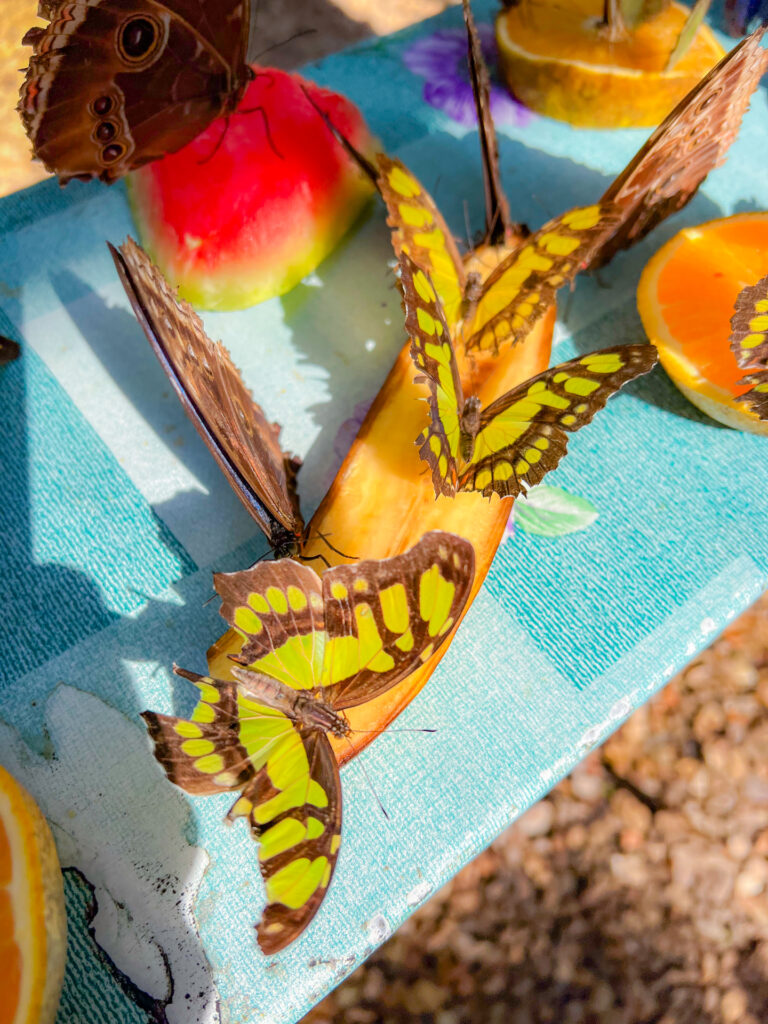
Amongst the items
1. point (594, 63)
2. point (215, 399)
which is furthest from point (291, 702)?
point (594, 63)

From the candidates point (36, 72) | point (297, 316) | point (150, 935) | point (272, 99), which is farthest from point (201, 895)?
point (272, 99)

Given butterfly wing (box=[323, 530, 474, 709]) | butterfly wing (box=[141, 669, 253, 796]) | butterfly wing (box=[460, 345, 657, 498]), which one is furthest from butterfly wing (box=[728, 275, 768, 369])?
butterfly wing (box=[141, 669, 253, 796])

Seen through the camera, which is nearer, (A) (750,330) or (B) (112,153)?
(A) (750,330)

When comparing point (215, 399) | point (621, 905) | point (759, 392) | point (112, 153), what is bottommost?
point (621, 905)

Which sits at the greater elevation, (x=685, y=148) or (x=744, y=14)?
(x=685, y=148)

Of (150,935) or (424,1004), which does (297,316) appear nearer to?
(150,935)

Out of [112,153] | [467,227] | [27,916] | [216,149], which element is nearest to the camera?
[27,916]

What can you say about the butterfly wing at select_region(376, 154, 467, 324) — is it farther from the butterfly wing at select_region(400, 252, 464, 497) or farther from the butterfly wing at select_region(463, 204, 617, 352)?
the butterfly wing at select_region(400, 252, 464, 497)

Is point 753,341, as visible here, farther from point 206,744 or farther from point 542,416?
point 206,744
